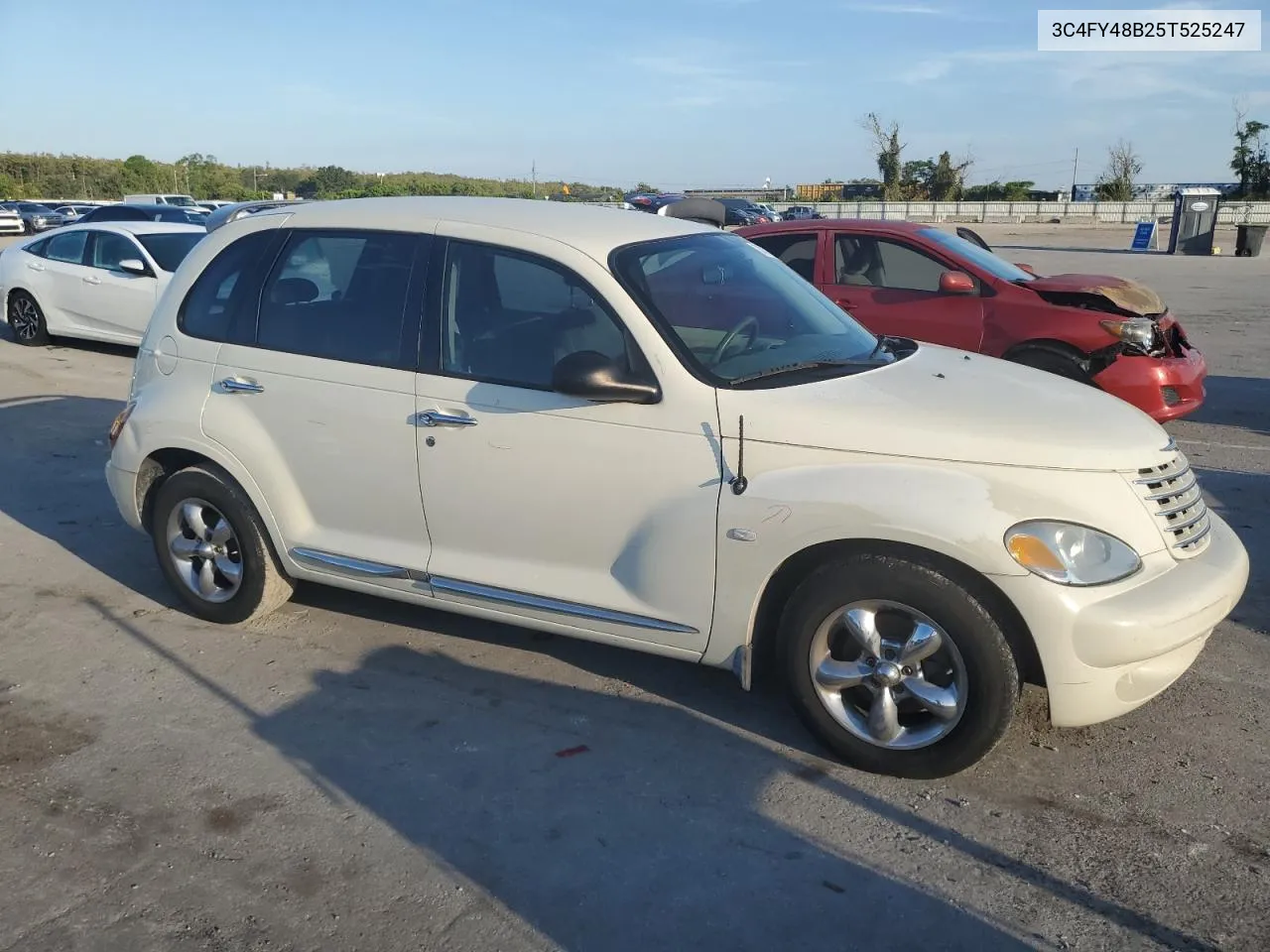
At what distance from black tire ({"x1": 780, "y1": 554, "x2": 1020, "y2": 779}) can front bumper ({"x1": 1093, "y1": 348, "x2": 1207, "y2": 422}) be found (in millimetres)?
5176

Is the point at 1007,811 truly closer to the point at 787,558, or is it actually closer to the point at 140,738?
the point at 787,558

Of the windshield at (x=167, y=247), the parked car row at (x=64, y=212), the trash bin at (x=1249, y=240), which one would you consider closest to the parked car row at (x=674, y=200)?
the windshield at (x=167, y=247)

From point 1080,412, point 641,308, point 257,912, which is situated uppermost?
point 641,308

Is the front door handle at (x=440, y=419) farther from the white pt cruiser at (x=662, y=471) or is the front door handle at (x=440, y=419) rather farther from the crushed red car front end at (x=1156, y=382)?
the crushed red car front end at (x=1156, y=382)

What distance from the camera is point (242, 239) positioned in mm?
4910

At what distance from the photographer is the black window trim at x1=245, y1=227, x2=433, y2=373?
435 cm

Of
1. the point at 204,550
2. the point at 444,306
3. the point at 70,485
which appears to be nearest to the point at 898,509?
the point at 444,306

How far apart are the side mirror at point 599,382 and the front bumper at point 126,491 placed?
2.44 meters

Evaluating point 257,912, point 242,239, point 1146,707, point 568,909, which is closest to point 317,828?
point 257,912

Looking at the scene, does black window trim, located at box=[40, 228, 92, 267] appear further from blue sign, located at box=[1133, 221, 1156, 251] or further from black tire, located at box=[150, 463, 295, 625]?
blue sign, located at box=[1133, 221, 1156, 251]

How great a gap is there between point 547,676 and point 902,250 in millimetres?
5680

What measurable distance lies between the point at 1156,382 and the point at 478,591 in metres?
5.80

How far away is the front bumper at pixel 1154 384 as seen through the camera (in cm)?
792

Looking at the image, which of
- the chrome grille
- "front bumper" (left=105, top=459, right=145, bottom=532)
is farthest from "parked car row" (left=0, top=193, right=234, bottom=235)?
the chrome grille
